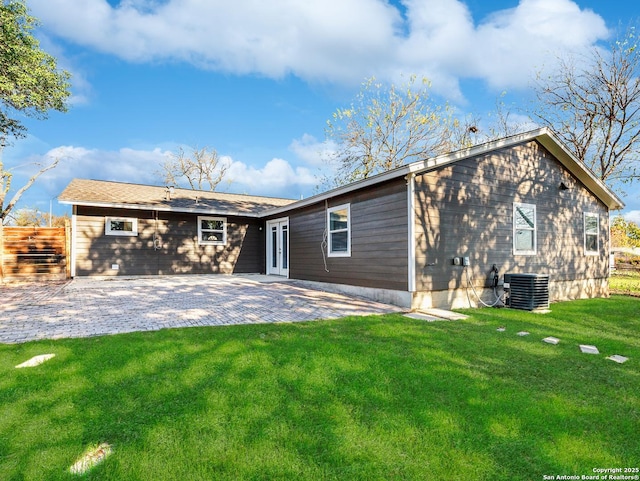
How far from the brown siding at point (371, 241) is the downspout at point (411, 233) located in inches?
4.7

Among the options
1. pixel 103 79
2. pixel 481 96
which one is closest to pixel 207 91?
pixel 103 79

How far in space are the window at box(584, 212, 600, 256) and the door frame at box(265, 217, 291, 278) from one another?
950cm

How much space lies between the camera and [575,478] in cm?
202

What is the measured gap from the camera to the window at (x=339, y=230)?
9250 mm

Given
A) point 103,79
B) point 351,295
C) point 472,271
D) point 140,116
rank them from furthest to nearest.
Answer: point 140,116, point 103,79, point 351,295, point 472,271

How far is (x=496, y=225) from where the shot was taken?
28.4 feet

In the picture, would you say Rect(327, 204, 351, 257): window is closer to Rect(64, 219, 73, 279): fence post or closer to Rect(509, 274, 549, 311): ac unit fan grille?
Rect(509, 274, 549, 311): ac unit fan grille

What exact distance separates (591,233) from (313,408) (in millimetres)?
12074

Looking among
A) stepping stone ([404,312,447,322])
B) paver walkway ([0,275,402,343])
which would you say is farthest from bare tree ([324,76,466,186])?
stepping stone ([404,312,447,322])

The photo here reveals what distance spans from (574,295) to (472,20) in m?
10.9

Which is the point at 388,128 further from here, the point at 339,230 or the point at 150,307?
the point at 150,307

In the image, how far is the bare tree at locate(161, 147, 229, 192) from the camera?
96.8 ft

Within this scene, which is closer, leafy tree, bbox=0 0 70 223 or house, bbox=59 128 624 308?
house, bbox=59 128 624 308

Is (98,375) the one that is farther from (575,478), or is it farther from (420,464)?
(575,478)
